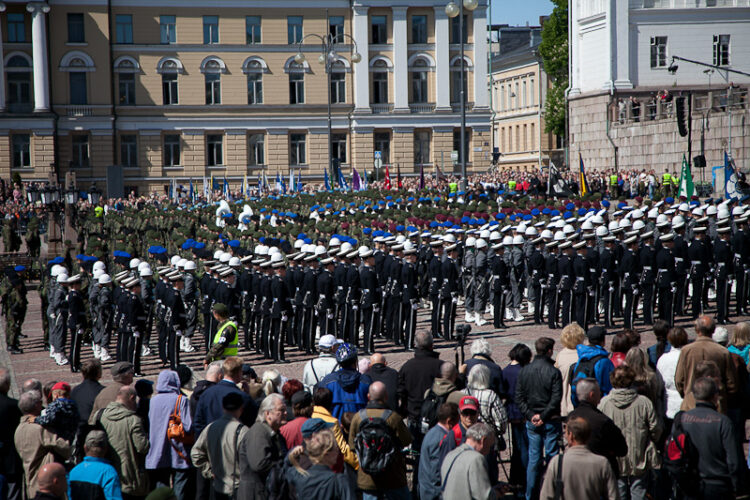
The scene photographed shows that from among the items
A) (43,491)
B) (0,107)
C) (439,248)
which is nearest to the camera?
(43,491)

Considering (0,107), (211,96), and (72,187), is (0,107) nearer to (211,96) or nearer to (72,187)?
(211,96)

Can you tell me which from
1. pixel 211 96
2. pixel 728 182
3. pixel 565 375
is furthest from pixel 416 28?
pixel 565 375

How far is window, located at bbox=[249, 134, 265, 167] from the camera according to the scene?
226 ft

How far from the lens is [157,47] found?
66.9 m

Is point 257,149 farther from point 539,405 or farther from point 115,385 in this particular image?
point 539,405

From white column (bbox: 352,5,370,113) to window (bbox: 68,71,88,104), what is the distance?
17.7 meters

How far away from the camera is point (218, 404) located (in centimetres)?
876

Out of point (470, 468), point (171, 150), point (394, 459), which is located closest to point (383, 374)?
point (394, 459)

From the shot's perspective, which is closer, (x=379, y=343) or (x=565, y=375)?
(x=565, y=375)

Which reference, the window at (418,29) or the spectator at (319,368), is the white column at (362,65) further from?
the spectator at (319,368)

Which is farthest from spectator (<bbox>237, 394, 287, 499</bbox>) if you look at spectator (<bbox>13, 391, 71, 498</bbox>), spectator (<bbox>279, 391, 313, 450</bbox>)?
spectator (<bbox>13, 391, 71, 498</bbox>)

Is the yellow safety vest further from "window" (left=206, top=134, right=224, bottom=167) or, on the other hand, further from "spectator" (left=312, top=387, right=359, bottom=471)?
"window" (left=206, top=134, right=224, bottom=167)

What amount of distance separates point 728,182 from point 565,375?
26364 millimetres

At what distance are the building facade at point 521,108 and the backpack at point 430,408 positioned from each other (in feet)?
225
